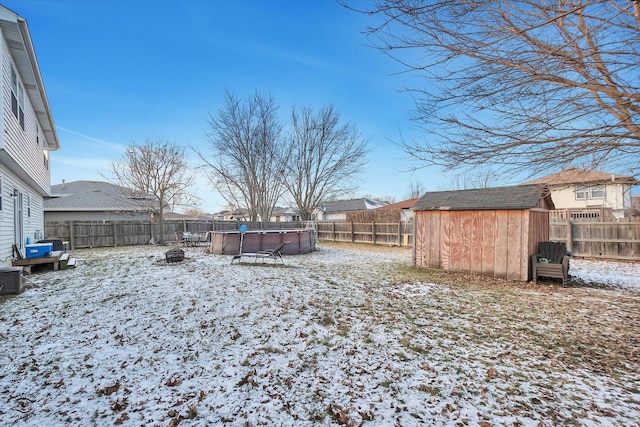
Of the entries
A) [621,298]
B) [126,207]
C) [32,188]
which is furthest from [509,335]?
[126,207]

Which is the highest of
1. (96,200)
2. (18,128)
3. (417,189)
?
(417,189)

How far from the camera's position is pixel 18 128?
751 cm

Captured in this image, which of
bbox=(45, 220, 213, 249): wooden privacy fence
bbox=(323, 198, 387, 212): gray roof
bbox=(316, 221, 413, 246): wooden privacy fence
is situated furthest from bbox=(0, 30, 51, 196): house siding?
bbox=(323, 198, 387, 212): gray roof

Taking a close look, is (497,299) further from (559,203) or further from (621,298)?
(559,203)

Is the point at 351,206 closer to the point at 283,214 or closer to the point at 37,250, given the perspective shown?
the point at 283,214

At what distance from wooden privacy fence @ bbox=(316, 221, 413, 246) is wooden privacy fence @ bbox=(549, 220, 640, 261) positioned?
22.3ft

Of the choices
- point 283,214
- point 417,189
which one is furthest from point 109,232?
point 417,189

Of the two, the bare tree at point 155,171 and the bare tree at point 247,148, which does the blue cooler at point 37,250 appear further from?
the bare tree at point 247,148

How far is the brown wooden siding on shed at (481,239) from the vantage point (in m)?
8.16

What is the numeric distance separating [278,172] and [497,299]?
66.8 feet

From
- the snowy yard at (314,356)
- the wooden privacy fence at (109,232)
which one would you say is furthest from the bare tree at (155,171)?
the snowy yard at (314,356)

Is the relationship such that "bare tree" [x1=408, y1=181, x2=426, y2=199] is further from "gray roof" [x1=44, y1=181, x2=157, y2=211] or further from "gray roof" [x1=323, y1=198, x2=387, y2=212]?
"gray roof" [x1=44, y1=181, x2=157, y2=211]

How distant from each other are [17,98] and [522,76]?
36.5ft

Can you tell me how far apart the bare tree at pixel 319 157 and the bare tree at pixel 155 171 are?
8.57 meters
